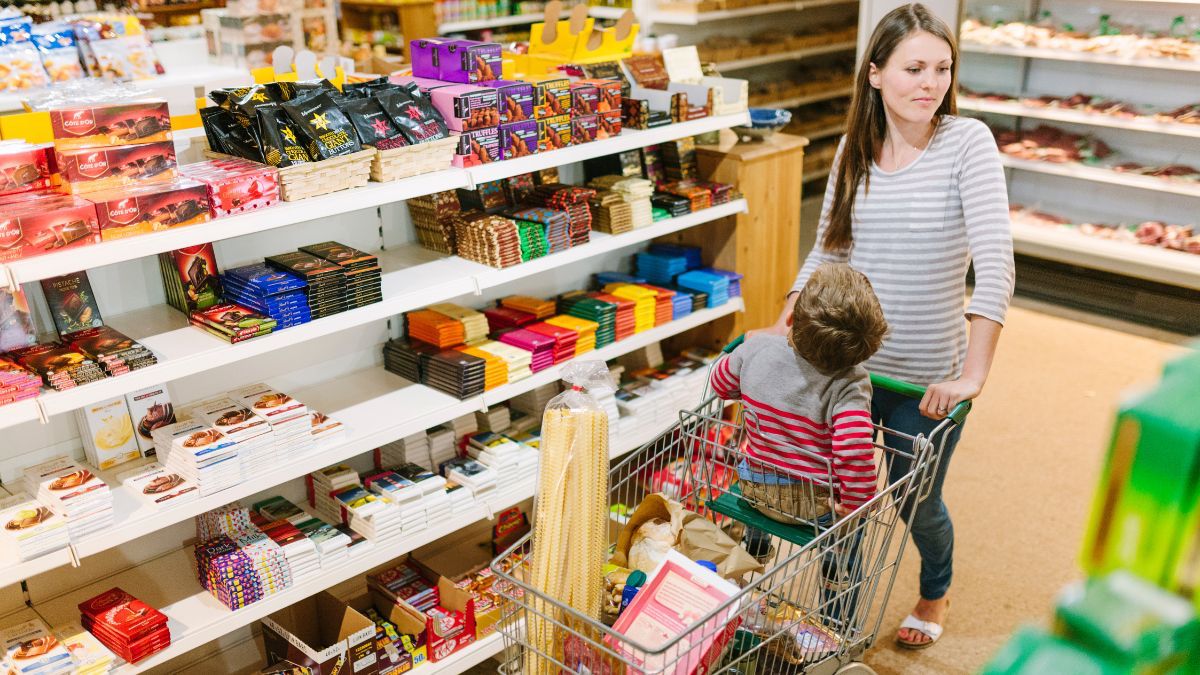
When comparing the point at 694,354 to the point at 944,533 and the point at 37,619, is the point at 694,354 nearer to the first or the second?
the point at 944,533

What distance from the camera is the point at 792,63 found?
361 inches

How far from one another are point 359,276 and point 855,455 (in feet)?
4.99

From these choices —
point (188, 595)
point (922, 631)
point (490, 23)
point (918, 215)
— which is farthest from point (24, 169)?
point (490, 23)

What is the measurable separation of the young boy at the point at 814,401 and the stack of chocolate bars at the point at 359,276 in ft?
3.71

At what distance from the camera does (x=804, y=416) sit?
91.0 inches

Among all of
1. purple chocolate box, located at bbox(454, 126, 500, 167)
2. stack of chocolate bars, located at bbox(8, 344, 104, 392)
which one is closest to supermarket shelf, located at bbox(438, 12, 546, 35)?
purple chocolate box, located at bbox(454, 126, 500, 167)

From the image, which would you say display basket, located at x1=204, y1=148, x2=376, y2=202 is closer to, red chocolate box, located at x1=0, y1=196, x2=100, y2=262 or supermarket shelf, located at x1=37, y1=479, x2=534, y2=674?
red chocolate box, located at x1=0, y1=196, x2=100, y2=262

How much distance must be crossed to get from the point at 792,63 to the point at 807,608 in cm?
766

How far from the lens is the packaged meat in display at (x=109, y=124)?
2494 mm

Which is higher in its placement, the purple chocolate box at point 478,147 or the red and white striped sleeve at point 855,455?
the purple chocolate box at point 478,147

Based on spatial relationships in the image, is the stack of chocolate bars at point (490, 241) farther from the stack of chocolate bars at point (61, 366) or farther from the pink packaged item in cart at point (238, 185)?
the stack of chocolate bars at point (61, 366)

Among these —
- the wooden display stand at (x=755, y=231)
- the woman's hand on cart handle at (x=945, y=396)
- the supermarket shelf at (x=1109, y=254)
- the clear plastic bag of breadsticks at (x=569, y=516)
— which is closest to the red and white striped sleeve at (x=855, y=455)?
the woman's hand on cart handle at (x=945, y=396)

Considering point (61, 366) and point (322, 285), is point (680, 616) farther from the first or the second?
point (61, 366)

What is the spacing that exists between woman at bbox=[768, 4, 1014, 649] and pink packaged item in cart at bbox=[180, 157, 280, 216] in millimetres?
1424
